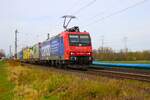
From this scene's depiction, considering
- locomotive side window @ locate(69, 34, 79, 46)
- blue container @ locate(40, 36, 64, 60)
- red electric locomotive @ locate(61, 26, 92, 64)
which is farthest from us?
blue container @ locate(40, 36, 64, 60)

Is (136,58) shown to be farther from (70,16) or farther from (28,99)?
(28,99)

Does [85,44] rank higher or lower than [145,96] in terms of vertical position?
higher

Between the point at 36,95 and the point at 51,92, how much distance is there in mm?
853

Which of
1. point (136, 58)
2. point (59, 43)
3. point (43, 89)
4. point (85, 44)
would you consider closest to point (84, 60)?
point (85, 44)

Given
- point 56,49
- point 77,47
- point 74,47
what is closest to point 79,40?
point 77,47

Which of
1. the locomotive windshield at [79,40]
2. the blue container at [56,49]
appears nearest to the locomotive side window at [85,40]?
the locomotive windshield at [79,40]

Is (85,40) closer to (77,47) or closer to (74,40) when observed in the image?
(74,40)

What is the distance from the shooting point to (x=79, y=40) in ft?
99.9

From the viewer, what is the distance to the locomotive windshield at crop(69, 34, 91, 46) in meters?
30.2

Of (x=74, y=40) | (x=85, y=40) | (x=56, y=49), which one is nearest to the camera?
(x=74, y=40)

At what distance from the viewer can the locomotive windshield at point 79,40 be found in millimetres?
30234

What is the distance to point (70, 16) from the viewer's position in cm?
3634

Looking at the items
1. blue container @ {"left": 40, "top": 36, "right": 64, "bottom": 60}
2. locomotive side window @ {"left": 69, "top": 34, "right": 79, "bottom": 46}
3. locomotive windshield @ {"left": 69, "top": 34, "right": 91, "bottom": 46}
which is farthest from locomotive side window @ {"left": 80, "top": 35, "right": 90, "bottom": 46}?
blue container @ {"left": 40, "top": 36, "right": 64, "bottom": 60}

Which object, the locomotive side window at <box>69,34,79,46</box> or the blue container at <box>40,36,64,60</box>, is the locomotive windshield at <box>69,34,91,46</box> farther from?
the blue container at <box>40,36,64,60</box>
